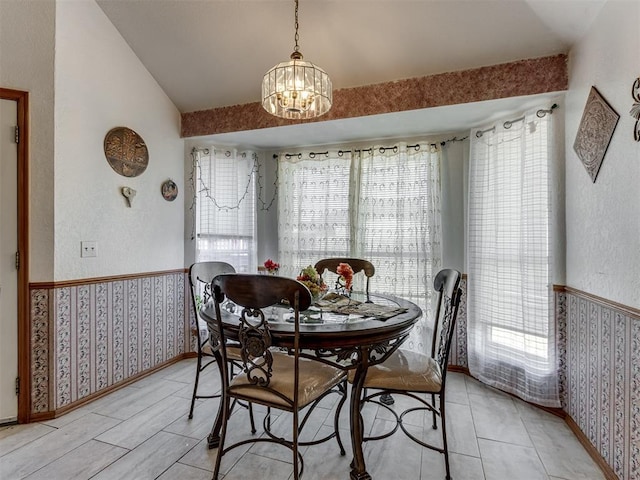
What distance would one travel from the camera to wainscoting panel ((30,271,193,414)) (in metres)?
2.23

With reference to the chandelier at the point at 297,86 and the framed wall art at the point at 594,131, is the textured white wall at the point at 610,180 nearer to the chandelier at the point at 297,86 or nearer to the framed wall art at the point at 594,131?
the framed wall art at the point at 594,131

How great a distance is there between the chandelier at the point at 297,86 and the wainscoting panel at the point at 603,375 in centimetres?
195

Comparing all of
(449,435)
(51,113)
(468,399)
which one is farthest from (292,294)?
(51,113)

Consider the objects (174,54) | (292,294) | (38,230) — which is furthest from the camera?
(174,54)

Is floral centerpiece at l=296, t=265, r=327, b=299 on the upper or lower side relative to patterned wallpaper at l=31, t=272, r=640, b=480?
upper

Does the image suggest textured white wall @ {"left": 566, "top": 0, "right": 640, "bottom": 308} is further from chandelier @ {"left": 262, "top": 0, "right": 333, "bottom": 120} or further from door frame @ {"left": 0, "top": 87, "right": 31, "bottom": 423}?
door frame @ {"left": 0, "top": 87, "right": 31, "bottom": 423}

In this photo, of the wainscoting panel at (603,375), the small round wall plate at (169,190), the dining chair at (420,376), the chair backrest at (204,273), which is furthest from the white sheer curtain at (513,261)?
the small round wall plate at (169,190)

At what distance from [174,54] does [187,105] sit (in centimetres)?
53

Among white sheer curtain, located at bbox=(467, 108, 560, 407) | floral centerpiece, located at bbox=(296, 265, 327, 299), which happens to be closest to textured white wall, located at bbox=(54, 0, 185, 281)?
floral centerpiece, located at bbox=(296, 265, 327, 299)

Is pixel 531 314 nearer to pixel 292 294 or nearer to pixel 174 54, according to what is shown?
pixel 292 294

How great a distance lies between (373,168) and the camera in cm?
327

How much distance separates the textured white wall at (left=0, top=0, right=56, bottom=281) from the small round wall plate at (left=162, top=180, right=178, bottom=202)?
994 mm

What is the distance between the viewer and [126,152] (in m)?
2.77

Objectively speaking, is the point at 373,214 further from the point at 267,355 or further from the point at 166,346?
the point at 166,346
